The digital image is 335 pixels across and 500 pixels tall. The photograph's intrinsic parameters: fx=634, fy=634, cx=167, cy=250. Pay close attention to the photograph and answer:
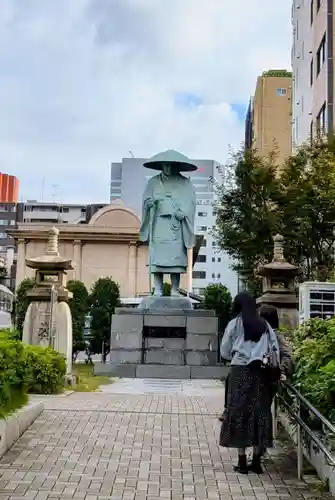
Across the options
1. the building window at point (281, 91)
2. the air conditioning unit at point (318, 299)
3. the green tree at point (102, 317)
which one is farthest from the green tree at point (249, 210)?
the building window at point (281, 91)

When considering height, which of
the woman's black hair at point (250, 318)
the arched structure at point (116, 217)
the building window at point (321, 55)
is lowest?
the woman's black hair at point (250, 318)

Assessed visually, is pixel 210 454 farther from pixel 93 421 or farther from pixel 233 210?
pixel 233 210

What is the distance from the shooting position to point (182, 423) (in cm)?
895

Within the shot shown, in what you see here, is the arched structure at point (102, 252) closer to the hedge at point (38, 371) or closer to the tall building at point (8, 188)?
the hedge at point (38, 371)

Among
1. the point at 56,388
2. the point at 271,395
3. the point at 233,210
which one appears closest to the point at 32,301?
the point at 56,388

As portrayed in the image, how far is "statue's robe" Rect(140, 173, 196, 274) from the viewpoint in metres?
19.1

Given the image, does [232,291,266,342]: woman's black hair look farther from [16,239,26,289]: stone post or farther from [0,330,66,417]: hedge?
[16,239,26,289]: stone post

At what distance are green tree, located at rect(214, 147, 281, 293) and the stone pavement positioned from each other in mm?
9028

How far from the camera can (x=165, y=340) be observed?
17.4 m

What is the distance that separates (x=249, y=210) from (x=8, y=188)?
92.4 m

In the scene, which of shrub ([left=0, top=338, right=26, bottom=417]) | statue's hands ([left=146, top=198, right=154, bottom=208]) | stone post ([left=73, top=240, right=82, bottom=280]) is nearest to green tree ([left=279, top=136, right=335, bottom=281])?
statue's hands ([left=146, top=198, right=154, bottom=208])

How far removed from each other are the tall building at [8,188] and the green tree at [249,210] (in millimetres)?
88098

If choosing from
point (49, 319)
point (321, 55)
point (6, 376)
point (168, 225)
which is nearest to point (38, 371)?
point (49, 319)

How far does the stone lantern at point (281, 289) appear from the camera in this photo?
15.8 m
